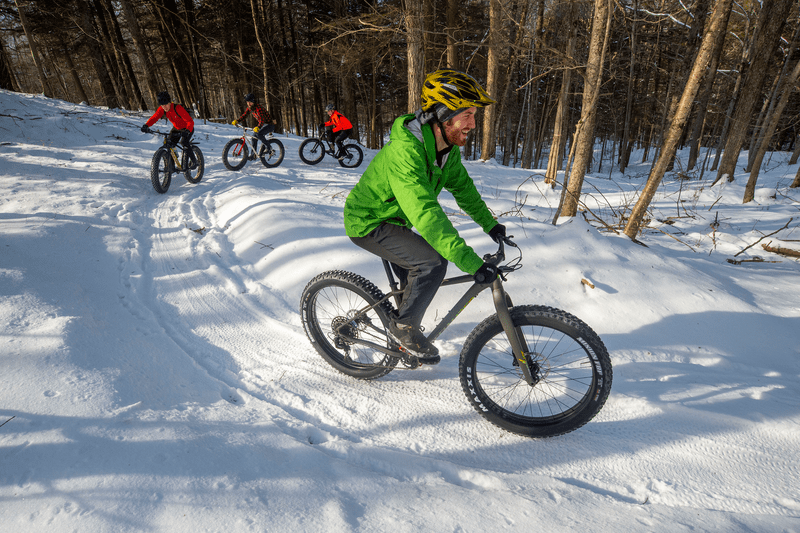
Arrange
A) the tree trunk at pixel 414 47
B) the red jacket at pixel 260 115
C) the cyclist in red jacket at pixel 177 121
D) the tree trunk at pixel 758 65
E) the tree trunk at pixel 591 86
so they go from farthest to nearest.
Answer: the tree trunk at pixel 758 65, the red jacket at pixel 260 115, the tree trunk at pixel 414 47, the cyclist in red jacket at pixel 177 121, the tree trunk at pixel 591 86

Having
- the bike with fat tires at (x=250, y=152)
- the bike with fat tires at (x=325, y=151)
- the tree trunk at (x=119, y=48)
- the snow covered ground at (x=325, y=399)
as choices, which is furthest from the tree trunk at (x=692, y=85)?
the tree trunk at (x=119, y=48)

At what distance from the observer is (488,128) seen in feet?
42.7

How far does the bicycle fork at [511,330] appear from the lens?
215 centimetres

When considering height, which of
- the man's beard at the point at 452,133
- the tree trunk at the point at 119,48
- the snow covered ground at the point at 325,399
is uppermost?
the tree trunk at the point at 119,48

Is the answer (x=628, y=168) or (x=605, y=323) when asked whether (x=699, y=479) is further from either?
(x=628, y=168)

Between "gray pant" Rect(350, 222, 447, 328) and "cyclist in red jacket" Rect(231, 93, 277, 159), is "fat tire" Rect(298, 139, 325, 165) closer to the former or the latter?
"cyclist in red jacket" Rect(231, 93, 277, 159)

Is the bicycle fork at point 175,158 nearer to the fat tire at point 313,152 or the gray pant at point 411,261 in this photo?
the fat tire at point 313,152

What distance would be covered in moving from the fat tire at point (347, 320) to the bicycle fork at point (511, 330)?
0.89 metres

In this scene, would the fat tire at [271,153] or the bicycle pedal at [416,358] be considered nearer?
the bicycle pedal at [416,358]

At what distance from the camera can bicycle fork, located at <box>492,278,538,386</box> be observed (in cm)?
215

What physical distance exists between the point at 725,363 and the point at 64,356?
5.34 m

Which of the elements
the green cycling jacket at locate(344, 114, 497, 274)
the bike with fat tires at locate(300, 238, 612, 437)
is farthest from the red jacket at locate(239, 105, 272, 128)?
the green cycling jacket at locate(344, 114, 497, 274)

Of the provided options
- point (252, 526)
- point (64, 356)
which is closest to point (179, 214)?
point (64, 356)

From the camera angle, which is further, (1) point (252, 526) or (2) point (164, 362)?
(2) point (164, 362)
